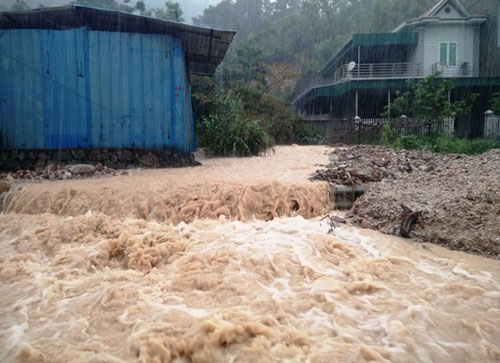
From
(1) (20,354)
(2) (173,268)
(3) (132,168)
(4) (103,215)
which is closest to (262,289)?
(2) (173,268)

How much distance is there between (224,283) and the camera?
318cm

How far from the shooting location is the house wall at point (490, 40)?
16083 mm

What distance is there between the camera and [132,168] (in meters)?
7.36

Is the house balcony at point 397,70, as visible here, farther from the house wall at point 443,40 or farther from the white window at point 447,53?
the white window at point 447,53

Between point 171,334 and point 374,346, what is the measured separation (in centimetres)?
131

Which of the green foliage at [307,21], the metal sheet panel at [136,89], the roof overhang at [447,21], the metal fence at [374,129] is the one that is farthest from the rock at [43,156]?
the green foliage at [307,21]

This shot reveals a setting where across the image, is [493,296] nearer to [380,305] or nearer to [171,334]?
[380,305]

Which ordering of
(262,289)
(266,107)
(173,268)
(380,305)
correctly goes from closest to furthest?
1. (380,305)
2. (262,289)
3. (173,268)
4. (266,107)

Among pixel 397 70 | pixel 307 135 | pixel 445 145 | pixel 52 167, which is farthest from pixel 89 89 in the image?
pixel 397 70

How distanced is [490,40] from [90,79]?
17472mm

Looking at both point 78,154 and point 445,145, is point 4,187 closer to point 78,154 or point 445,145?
point 78,154

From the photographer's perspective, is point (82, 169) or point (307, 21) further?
point (307, 21)

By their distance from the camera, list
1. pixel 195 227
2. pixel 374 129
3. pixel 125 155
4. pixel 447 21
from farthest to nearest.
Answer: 1. pixel 447 21
2. pixel 374 129
3. pixel 125 155
4. pixel 195 227

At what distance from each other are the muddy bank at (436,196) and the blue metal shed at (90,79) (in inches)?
144
